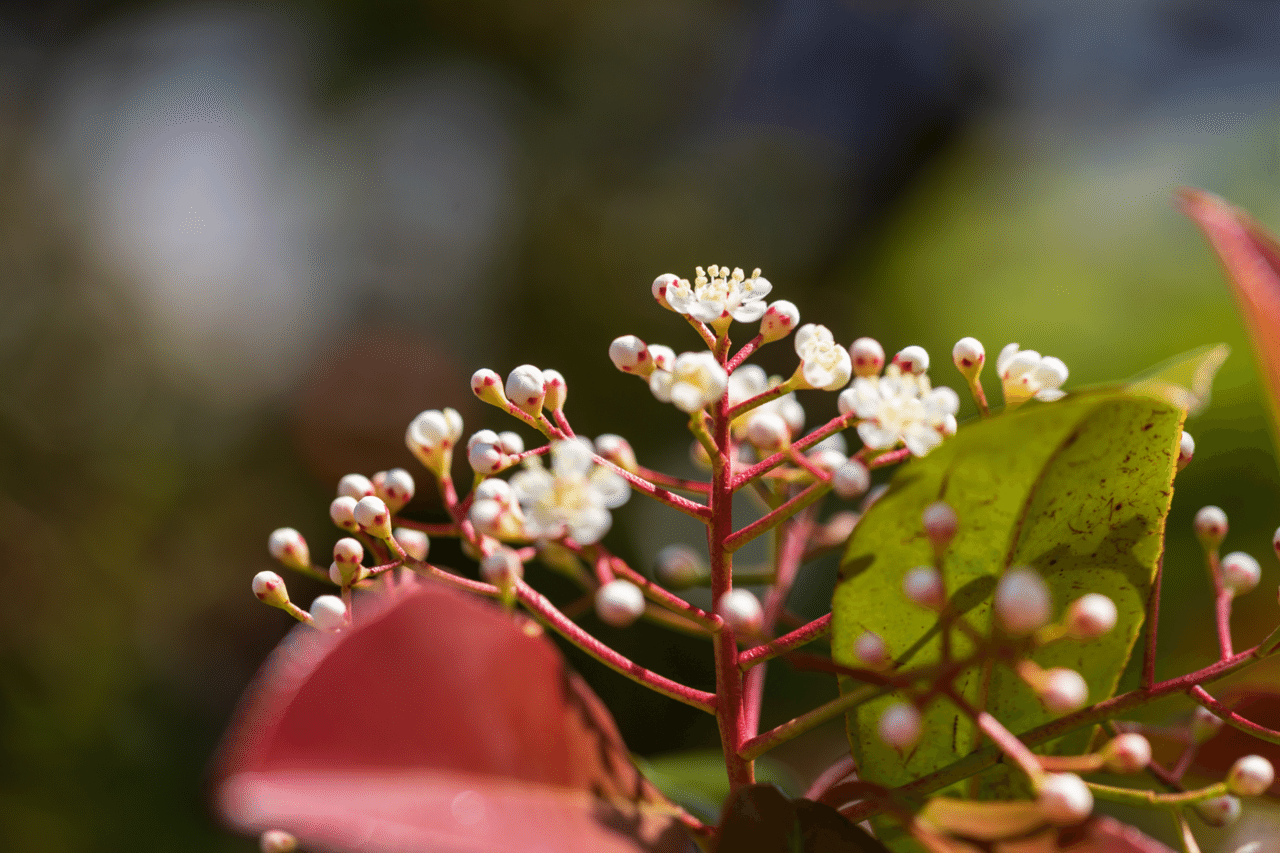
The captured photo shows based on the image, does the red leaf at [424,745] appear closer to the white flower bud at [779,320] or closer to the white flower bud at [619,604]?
the white flower bud at [619,604]

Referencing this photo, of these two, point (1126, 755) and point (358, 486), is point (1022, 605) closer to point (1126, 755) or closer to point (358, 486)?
point (1126, 755)

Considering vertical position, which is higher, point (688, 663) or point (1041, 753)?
point (1041, 753)

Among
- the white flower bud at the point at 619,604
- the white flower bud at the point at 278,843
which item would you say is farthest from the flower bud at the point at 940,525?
the white flower bud at the point at 278,843

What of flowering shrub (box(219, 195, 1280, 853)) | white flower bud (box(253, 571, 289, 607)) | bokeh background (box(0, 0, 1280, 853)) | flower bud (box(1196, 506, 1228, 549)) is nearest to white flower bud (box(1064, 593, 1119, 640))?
flowering shrub (box(219, 195, 1280, 853))

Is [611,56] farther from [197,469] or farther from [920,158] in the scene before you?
[197,469]

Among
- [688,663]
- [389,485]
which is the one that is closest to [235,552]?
[688,663]

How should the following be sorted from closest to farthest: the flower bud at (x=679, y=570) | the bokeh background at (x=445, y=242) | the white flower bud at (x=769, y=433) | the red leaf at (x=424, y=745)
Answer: the red leaf at (x=424, y=745), the white flower bud at (x=769, y=433), the flower bud at (x=679, y=570), the bokeh background at (x=445, y=242)

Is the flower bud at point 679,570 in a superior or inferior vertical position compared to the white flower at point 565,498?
inferior
